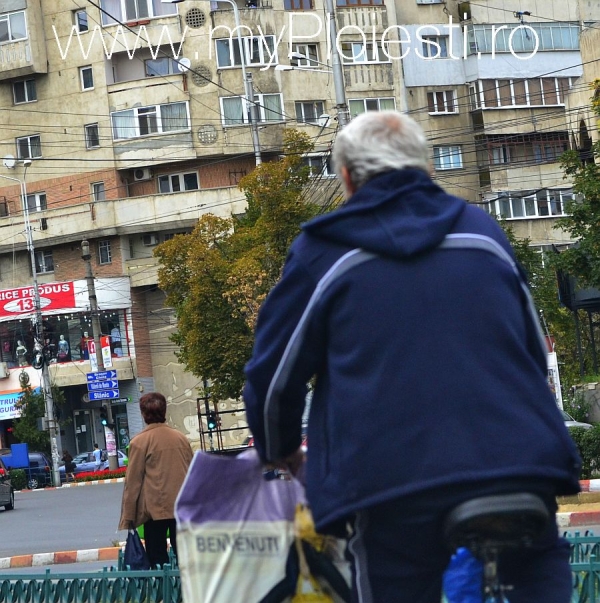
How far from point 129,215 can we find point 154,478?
47.8m

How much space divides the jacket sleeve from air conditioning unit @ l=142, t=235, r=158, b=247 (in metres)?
55.1

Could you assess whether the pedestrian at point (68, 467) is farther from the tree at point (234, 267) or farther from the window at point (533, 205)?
the window at point (533, 205)

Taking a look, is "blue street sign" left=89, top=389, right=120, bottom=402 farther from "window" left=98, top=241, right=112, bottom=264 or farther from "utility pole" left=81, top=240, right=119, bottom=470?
"window" left=98, top=241, right=112, bottom=264

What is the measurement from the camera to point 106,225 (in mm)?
57844

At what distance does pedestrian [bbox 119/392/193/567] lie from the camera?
33.7 ft

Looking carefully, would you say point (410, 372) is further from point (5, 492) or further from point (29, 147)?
point (29, 147)

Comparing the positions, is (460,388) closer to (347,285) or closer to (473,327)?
(473,327)

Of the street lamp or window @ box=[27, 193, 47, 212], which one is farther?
window @ box=[27, 193, 47, 212]

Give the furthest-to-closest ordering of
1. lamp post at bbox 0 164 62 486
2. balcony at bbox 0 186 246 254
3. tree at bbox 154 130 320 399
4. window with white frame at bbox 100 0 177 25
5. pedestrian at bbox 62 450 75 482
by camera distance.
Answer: window with white frame at bbox 100 0 177 25 → balcony at bbox 0 186 246 254 → pedestrian at bbox 62 450 75 482 → lamp post at bbox 0 164 62 486 → tree at bbox 154 130 320 399

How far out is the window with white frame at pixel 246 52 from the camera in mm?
58125

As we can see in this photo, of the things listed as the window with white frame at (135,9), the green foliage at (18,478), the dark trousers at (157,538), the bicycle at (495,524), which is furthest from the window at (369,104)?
the bicycle at (495,524)

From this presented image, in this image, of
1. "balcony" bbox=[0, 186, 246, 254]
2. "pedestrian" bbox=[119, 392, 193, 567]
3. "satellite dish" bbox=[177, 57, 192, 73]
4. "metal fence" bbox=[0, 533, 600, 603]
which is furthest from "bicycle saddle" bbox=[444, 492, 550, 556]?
"satellite dish" bbox=[177, 57, 192, 73]

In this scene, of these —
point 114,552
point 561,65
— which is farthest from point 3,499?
point 561,65

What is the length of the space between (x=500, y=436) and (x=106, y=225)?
5543cm
